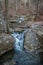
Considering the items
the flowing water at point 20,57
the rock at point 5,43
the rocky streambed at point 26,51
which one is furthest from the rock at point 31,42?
the rock at point 5,43

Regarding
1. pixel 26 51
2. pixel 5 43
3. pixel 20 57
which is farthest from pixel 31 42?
pixel 5 43

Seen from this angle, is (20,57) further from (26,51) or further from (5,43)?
(5,43)

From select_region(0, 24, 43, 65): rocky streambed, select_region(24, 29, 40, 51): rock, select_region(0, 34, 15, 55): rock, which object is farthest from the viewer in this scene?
select_region(24, 29, 40, 51): rock

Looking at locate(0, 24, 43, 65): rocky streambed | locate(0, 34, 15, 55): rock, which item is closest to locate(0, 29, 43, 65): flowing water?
locate(0, 24, 43, 65): rocky streambed

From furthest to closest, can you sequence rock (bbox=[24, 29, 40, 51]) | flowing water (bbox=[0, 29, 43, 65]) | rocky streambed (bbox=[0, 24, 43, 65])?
1. rock (bbox=[24, 29, 40, 51])
2. rocky streambed (bbox=[0, 24, 43, 65])
3. flowing water (bbox=[0, 29, 43, 65])

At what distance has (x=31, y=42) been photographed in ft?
29.1

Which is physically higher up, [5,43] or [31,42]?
[5,43]

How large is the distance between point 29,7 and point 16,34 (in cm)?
694

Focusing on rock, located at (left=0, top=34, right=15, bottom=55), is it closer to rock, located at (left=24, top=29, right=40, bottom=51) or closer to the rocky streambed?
the rocky streambed

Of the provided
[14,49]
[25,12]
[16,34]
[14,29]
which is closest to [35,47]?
[14,49]

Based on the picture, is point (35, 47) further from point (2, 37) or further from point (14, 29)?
point (14, 29)

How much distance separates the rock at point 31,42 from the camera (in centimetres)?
862

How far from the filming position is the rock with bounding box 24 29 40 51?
862 centimetres

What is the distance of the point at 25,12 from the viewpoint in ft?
54.8
